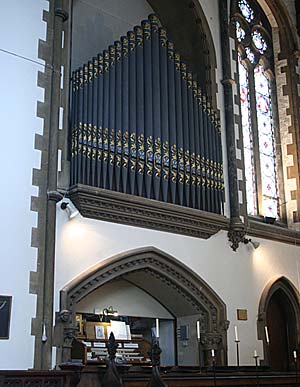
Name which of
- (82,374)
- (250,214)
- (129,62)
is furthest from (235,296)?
(82,374)

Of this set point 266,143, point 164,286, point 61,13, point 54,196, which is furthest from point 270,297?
point 61,13

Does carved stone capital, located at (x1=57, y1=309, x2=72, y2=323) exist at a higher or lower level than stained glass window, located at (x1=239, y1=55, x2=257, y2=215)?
lower

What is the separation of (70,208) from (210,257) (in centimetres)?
275

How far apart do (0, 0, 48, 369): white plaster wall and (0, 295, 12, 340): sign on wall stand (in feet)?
0.20

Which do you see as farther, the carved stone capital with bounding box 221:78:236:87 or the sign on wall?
the carved stone capital with bounding box 221:78:236:87

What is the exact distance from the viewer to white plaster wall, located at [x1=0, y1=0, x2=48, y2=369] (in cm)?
752

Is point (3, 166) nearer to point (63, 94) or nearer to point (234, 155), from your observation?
point (63, 94)

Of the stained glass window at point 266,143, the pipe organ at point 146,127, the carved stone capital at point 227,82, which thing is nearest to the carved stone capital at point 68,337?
the pipe organ at point 146,127

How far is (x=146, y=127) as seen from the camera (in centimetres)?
954

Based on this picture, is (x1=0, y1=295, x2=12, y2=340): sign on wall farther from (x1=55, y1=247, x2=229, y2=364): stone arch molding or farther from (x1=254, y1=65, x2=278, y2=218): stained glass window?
(x1=254, y1=65, x2=278, y2=218): stained glass window

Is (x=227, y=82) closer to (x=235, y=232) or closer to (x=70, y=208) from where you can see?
(x=235, y=232)

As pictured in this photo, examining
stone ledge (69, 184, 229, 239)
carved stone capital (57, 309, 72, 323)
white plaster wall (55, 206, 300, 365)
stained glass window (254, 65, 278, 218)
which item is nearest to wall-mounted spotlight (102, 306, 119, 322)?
white plaster wall (55, 206, 300, 365)

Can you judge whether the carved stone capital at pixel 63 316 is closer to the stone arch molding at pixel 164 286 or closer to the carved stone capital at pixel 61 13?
the stone arch molding at pixel 164 286

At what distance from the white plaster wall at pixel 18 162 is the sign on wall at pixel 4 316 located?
62 mm
